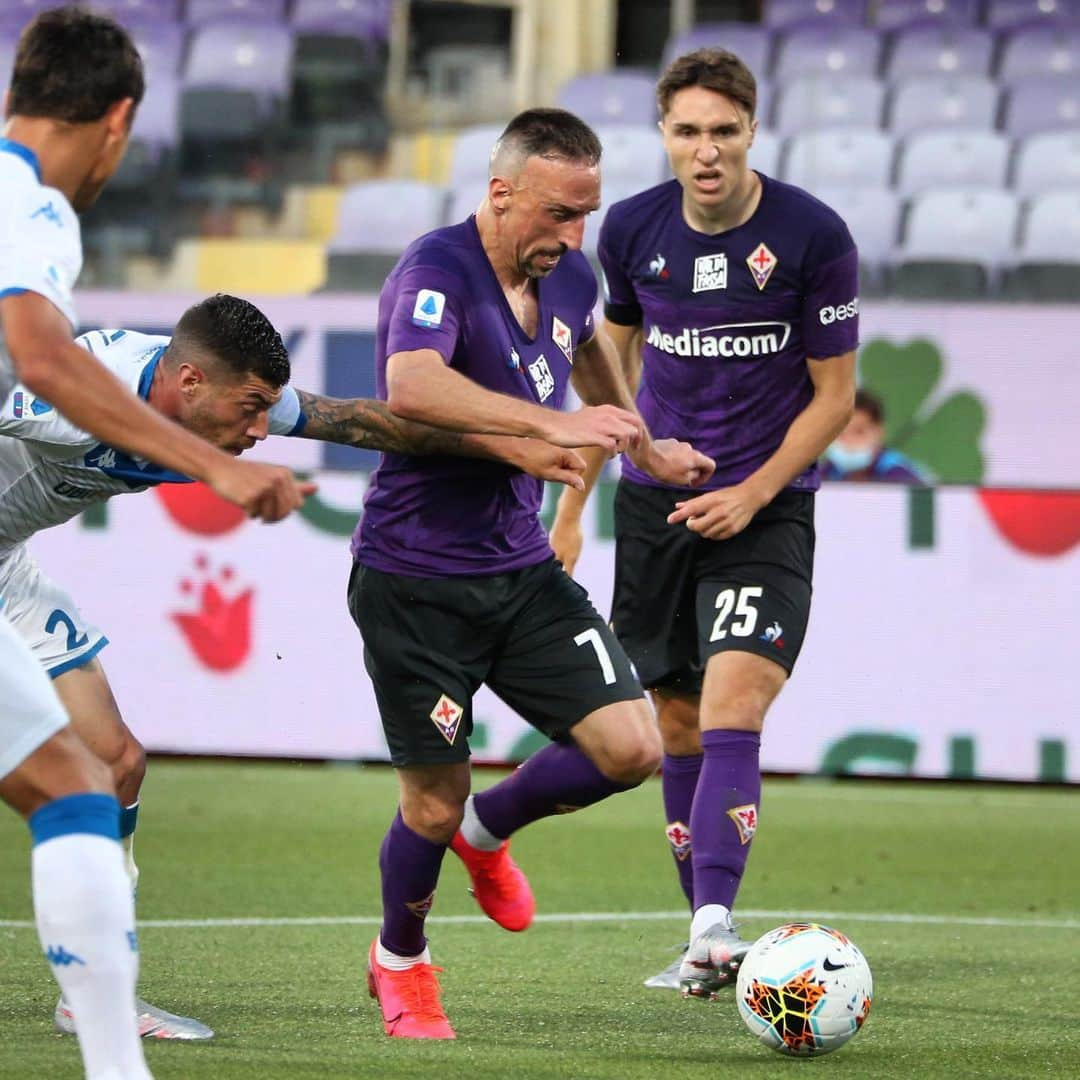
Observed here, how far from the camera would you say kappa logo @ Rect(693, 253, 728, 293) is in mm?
5871

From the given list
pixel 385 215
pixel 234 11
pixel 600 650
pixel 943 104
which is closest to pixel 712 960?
pixel 600 650

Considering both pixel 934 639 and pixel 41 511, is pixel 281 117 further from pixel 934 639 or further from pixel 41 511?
pixel 41 511

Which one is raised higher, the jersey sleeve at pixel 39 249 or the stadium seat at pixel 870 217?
the stadium seat at pixel 870 217

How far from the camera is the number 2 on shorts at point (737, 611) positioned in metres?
5.63

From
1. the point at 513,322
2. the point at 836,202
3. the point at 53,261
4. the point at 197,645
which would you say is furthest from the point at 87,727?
the point at 836,202

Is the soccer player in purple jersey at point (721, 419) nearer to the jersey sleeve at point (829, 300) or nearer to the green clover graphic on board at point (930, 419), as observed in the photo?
the jersey sleeve at point (829, 300)

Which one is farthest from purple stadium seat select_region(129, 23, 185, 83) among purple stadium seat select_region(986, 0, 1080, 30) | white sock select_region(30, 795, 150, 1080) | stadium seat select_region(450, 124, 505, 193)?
white sock select_region(30, 795, 150, 1080)

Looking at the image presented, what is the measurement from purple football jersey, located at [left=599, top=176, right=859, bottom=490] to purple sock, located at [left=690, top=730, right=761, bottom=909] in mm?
814

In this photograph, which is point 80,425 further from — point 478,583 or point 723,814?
point 723,814

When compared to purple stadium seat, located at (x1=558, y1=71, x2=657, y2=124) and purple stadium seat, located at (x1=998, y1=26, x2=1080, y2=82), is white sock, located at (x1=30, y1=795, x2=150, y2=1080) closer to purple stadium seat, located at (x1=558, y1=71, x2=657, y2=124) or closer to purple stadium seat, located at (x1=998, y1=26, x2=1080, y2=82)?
purple stadium seat, located at (x1=558, y1=71, x2=657, y2=124)

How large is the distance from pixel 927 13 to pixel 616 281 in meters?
8.86

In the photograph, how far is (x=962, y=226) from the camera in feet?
40.3

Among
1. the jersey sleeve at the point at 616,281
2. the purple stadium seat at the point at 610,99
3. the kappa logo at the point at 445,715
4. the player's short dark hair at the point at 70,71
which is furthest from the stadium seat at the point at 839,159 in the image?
the player's short dark hair at the point at 70,71

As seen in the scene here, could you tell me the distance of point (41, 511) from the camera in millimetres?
4844
